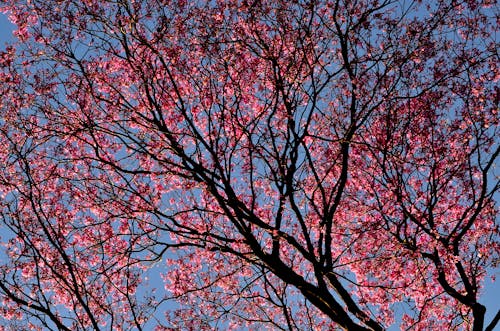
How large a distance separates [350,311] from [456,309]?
3033 mm

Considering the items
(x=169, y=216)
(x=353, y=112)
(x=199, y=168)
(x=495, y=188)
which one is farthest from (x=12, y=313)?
(x=495, y=188)

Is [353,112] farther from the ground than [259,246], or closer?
farther from the ground

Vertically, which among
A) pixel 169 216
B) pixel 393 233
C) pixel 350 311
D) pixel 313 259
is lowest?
pixel 350 311

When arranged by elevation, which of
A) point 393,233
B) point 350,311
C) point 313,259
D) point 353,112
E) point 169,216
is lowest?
point 350,311

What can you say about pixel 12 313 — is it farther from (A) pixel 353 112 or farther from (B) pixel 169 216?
(A) pixel 353 112

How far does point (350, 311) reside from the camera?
9.54 meters

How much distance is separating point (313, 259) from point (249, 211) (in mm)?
1685

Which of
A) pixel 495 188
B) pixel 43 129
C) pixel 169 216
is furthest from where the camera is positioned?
pixel 43 129

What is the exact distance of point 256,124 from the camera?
11766 mm

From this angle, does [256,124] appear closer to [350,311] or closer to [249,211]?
[249,211]

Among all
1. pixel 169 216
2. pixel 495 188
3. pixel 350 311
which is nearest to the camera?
pixel 350 311

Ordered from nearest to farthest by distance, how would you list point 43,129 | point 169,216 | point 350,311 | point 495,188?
point 350,311
point 169,216
point 495,188
point 43,129

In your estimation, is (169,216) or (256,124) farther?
(256,124)

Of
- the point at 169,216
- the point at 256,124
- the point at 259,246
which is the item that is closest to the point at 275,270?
the point at 259,246
